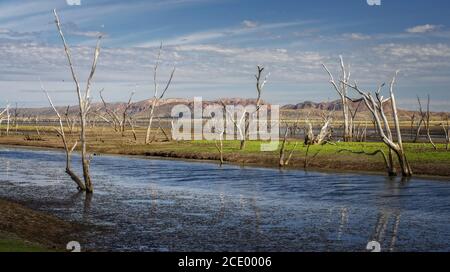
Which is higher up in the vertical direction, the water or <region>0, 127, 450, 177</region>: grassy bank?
<region>0, 127, 450, 177</region>: grassy bank

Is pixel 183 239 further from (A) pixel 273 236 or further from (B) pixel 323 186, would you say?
(B) pixel 323 186

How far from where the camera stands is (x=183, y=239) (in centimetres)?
1891

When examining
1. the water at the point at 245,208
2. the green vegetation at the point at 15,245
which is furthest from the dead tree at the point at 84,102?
the green vegetation at the point at 15,245

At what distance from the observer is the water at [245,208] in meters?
18.6

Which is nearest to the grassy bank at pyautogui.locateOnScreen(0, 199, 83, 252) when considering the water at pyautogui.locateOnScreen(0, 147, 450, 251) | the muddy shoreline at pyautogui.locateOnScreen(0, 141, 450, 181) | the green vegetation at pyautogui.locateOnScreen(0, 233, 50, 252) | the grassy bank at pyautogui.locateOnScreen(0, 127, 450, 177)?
the green vegetation at pyautogui.locateOnScreen(0, 233, 50, 252)

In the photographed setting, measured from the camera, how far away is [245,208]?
83.8 feet

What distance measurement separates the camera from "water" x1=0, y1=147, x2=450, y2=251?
18641mm

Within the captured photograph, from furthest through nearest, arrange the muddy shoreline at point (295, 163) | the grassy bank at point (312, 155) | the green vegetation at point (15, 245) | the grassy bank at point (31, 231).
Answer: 1. the grassy bank at point (312, 155)
2. the muddy shoreline at point (295, 163)
3. the grassy bank at point (31, 231)
4. the green vegetation at point (15, 245)

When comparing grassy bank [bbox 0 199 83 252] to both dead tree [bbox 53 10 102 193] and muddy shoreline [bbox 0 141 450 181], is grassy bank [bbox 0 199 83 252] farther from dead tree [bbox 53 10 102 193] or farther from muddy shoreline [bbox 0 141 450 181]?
muddy shoreline [bbox 0 141 450 181]

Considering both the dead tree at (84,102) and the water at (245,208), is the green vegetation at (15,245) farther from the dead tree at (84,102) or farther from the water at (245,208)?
the dead tree at (84,102)

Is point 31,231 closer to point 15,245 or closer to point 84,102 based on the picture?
point 15,245

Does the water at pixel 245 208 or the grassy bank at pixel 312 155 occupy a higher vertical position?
the grassy bank at pixel 312 155
